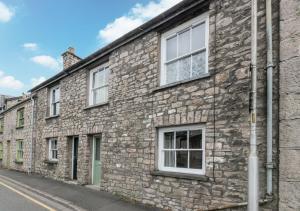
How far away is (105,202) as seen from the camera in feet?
31.4

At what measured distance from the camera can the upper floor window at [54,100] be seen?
55.3 ft

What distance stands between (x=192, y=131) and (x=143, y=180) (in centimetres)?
238

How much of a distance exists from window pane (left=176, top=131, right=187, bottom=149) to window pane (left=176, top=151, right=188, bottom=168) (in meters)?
0.16

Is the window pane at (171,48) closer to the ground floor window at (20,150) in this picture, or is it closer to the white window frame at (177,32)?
the white window frame at (177,32)

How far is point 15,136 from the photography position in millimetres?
22844

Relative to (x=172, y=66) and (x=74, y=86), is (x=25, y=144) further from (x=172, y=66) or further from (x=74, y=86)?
(x=172, y=66)

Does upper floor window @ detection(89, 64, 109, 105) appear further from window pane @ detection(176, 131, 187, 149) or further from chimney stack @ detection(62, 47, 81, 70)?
chimney stack @ detection(62, 47, 81, 70)

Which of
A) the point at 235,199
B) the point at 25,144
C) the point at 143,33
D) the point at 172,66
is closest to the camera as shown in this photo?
the point at 235,199

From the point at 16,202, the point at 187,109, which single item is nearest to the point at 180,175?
the point at 187,109

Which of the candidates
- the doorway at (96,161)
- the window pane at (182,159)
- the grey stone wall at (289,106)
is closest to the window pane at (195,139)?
the window pane at (182,159)

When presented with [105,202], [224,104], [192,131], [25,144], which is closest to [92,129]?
[105,202]

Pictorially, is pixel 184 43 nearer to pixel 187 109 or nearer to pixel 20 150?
pixel 187 109

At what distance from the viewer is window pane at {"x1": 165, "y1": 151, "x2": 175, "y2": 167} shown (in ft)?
28.7

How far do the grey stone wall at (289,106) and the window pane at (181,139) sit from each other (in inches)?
117
